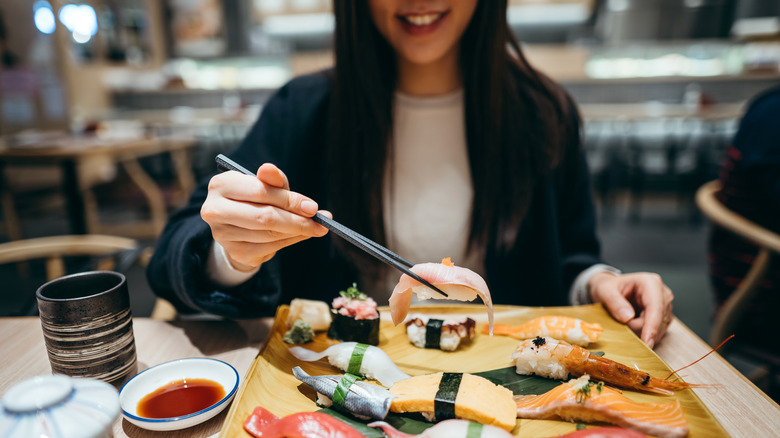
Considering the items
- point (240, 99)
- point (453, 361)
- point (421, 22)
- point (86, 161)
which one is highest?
point (421, 22)

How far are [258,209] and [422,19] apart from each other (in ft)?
3.06

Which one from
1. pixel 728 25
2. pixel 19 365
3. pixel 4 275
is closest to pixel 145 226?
pixel 4 275

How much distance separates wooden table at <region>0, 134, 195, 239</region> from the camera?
356 cm

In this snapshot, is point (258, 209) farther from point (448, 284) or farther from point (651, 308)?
point (651, 308)

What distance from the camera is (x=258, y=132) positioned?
1.67 metres

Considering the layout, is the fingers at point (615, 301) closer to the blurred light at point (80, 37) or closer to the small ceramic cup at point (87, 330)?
the small ceramic cup at point (87, 330)

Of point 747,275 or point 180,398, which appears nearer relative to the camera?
point 180,398

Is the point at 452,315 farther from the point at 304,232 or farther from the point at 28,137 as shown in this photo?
the point at 28,137

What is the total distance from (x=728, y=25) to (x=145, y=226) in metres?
9.61

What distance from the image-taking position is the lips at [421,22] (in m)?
1.45

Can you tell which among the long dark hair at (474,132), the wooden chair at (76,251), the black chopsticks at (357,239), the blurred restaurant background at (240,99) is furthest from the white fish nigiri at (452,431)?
the blurred restaurant background at (240,99)

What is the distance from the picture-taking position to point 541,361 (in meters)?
0.99

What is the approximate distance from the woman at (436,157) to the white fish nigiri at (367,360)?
1.07 feet

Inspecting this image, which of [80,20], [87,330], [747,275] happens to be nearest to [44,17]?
[80,20]
